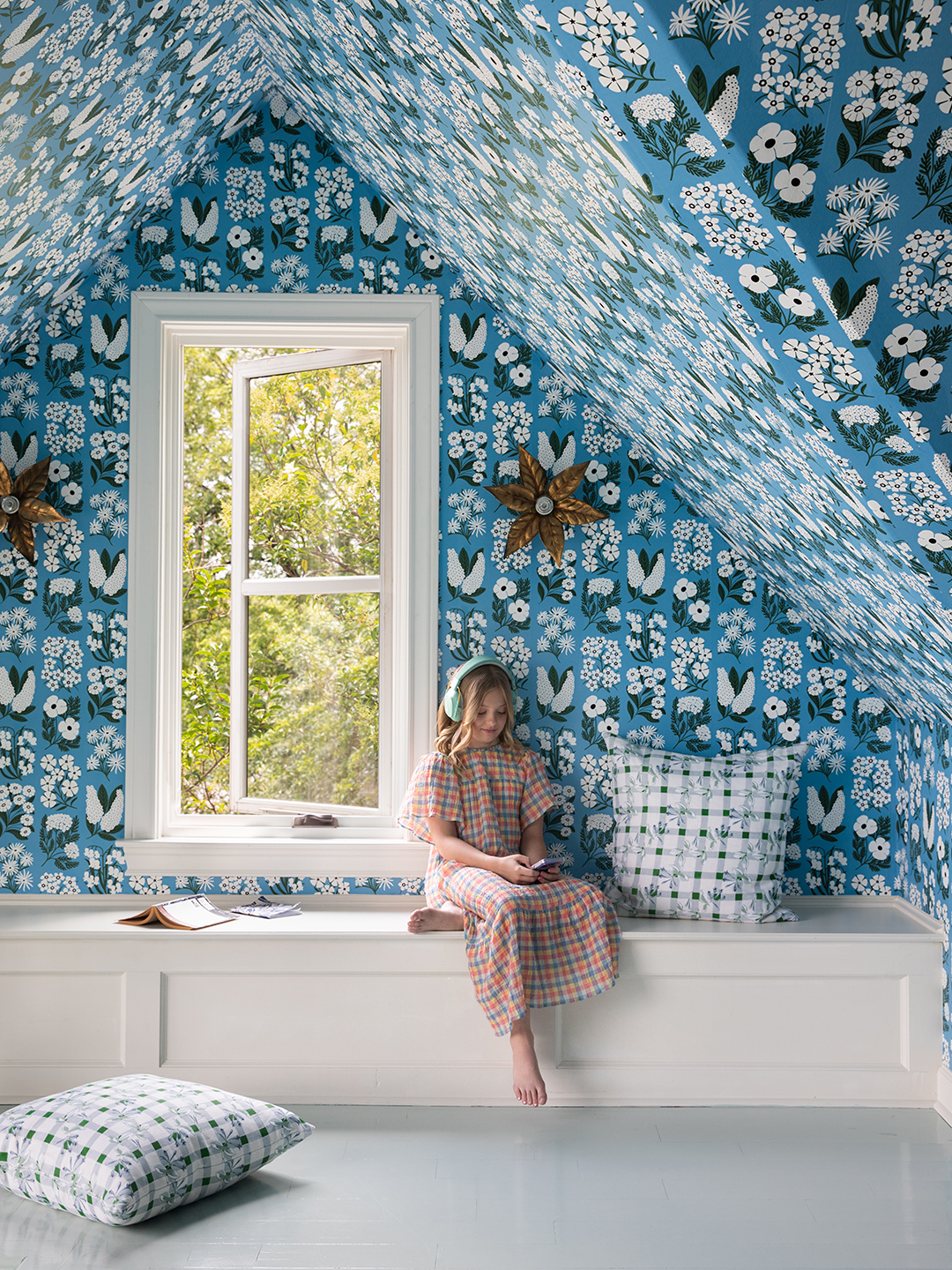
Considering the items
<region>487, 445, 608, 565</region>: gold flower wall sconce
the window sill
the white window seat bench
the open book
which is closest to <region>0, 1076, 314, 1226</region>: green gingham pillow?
the white window seat bench

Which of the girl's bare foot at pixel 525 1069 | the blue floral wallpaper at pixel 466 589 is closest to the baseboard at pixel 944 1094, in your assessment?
the blue floral wallpaper at pixel 466 589

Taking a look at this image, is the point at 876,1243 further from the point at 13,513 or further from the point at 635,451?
the point at 13,513

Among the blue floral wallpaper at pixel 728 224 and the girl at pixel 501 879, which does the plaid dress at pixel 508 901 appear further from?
the blue floral wallpaper at pixel 728 224

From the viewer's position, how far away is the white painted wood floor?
1.93 m

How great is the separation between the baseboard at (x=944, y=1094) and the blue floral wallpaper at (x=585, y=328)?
44cm

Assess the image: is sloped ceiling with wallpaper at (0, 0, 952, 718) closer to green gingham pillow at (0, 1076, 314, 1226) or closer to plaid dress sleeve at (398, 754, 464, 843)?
plaid dress sleeve at (398, 754, 464, 843)

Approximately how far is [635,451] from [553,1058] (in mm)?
1718

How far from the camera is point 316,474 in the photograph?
3.24 meters

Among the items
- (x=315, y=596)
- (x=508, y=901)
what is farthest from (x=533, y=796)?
(x=315, y=596)

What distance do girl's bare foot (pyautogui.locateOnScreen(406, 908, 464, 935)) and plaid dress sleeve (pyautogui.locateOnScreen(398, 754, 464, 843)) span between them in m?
0.23

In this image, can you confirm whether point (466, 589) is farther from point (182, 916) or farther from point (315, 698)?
point (182, 916)

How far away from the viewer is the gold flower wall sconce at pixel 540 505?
2.99 metres

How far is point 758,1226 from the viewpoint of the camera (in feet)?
6.69

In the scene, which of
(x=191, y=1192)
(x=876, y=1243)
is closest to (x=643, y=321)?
(x=876, y=1243)
